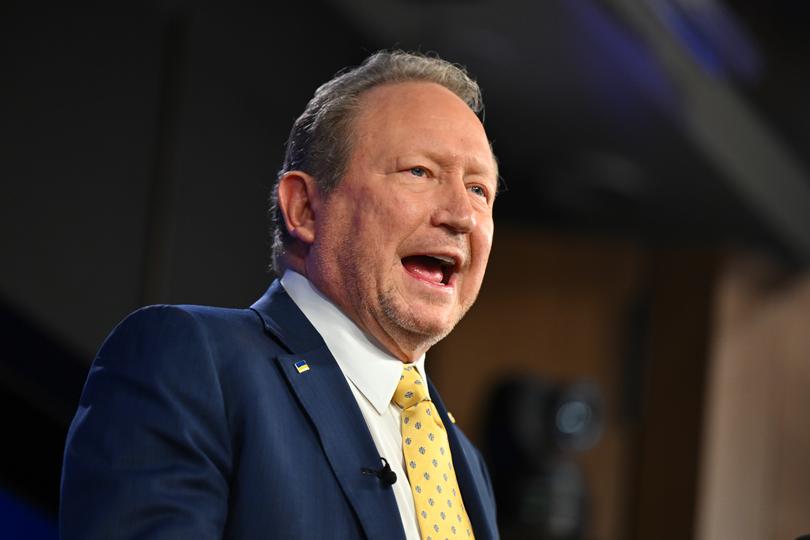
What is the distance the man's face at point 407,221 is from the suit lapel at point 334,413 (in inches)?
3.4

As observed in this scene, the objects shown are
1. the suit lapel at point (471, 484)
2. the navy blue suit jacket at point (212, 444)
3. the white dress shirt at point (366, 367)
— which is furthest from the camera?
the suit lapel at point (471, 484)

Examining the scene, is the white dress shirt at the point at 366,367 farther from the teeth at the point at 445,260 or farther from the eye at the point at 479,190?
the eye at the point at 479,190

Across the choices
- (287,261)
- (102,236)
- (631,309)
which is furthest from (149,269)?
(631,309)

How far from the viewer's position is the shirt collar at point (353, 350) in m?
Result: 1.52

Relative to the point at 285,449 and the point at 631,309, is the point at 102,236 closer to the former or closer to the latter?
the point at 285,449

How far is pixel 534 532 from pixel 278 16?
2.66 m

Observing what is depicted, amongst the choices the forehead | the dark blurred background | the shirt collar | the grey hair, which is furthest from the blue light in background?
the forehead

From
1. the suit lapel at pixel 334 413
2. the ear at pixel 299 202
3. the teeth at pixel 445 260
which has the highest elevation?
the ear at pixel 299 202

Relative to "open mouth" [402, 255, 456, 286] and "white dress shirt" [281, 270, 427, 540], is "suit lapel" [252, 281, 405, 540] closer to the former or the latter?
"white dress shirt" [281, 270, 427, 540]

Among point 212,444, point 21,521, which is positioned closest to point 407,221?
point 212,444

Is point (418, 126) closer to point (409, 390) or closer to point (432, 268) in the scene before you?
point (432, 268)

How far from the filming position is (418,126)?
1602mm

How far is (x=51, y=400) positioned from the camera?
247 centimetres

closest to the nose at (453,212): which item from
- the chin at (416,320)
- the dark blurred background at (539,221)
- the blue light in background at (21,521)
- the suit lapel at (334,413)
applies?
the chin at (416,320)
